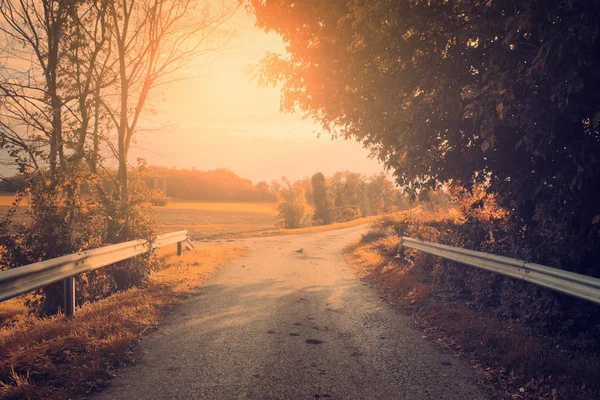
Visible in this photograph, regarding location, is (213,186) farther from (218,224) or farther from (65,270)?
(65,270)

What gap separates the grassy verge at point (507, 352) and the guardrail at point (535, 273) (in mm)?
737

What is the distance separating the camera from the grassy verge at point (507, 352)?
3.46m

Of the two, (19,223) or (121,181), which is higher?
(121,181)

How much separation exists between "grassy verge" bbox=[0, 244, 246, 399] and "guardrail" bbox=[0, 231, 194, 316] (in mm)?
544

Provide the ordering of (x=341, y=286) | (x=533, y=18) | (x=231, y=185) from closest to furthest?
(x=533, y=18), (x=341, y=286), (x=231, y=185)

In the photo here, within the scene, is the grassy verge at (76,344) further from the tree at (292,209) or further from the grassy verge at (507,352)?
the tree at (292,209)

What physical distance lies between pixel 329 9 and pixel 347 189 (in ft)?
301

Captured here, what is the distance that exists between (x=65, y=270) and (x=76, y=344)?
4.87 feet

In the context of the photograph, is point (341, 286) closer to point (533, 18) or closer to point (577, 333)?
point (577, 333)

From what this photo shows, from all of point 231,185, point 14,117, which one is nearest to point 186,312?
point 14,117

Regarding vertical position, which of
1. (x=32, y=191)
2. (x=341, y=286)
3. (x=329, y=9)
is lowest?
(x=341, y=286)

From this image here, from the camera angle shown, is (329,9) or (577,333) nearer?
(577,333)

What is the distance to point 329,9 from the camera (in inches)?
251

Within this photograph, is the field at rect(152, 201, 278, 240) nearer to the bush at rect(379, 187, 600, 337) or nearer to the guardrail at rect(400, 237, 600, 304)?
the bush at rect(379, 187, 600, 337)
